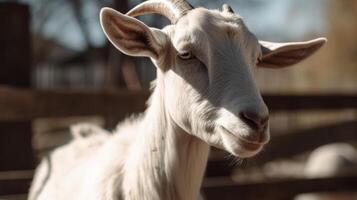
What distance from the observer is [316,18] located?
26.7m

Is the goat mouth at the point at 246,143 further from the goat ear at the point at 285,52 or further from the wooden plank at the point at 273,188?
the wooden plank at the point at 273,188

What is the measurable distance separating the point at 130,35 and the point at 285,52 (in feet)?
3.05

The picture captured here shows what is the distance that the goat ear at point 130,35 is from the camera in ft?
11.1

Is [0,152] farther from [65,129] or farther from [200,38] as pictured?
[65,129]

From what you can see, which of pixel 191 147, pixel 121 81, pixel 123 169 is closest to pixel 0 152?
pixel 123 169

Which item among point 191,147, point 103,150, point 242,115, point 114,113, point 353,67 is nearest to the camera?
point 242,115

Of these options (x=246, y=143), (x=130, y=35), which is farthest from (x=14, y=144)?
(x=246, y=143)

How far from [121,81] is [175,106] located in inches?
326

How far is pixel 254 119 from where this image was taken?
113 inches

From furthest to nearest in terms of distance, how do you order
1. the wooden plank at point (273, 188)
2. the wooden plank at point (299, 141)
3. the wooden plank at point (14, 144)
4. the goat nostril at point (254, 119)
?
the wooden plank at point (299, 141), the wooden plank at point (273, 188), the wooden plank at point (14, 144), the goat nostril at point (254, 119)

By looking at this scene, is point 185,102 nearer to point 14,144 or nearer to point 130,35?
point 130,35

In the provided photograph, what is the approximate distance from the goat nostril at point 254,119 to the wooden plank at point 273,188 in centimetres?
232

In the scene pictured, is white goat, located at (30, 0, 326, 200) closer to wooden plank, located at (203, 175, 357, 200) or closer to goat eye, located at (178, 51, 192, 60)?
goat eye, located at (178, 51, 192, 60)

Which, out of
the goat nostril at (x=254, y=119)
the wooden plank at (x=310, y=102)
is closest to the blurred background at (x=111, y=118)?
the wooden plank at (x=310, y=102)
